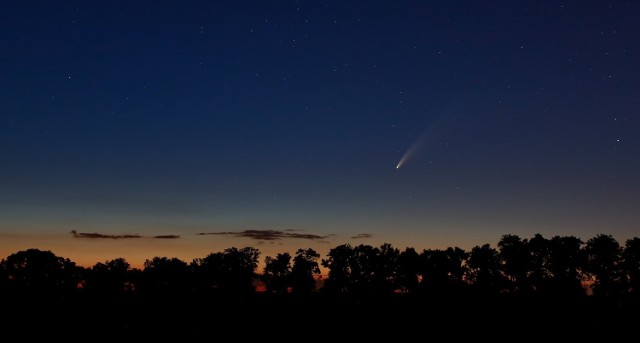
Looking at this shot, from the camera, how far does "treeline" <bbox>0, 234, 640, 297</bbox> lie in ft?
330

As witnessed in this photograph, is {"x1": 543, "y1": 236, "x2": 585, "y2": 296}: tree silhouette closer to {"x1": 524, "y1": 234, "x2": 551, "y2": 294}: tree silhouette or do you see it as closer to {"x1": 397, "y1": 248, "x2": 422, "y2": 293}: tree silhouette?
{"x1": 524, "y1": 234, "x2": 551, "y2": 294}: tree silhouette

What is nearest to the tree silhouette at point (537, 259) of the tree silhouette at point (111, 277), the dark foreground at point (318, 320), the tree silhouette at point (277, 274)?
the dark foreground at point (318, 320)

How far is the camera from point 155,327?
2491 inches

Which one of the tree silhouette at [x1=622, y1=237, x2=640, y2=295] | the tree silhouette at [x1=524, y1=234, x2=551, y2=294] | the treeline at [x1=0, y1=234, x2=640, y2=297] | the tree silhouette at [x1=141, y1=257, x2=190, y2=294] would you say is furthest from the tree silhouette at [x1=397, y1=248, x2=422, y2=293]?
the tree silhouette at [x1=141, y1=257, x2=190, y2=294]

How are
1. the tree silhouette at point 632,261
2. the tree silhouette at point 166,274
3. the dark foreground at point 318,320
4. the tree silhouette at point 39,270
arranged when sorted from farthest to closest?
the tree silhouette at point 166,274, the tree silhouette at point 39,270, the tree silhouette at point 632,261, the dark foreground at point 318,320

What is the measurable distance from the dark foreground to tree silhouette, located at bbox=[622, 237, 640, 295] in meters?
23.4

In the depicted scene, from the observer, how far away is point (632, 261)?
97.9m

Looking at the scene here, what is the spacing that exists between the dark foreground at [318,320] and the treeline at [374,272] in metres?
16.5

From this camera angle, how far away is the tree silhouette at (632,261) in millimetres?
97312

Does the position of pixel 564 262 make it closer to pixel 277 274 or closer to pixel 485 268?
pixel 485 268

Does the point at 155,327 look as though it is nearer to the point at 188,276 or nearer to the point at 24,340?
the point at 24,340

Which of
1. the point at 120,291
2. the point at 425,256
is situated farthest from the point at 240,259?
the point at 425,256

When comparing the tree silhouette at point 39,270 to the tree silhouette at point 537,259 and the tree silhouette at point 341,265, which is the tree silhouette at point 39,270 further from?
the tree silhouette at point 537,259

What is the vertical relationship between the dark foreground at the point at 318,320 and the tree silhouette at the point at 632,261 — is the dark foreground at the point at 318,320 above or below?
below
